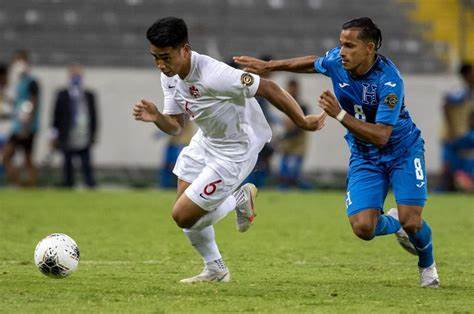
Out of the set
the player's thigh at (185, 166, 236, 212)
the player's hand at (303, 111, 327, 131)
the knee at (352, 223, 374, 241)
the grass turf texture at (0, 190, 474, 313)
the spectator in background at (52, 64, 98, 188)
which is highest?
the player's hand at (303, 111, 327, 131)

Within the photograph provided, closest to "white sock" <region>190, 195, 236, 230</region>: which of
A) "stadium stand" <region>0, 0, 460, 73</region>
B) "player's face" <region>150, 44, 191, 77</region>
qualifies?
"player's face" <region>150, 44, 191, 77</region>

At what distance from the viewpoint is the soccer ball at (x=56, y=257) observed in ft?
27.8

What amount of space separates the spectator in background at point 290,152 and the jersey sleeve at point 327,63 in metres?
13.5

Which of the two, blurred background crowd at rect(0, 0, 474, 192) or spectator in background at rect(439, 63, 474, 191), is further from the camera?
spectator in background at rect(439, 63, 474, 191)

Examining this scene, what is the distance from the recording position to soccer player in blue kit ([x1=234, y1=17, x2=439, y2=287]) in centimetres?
855

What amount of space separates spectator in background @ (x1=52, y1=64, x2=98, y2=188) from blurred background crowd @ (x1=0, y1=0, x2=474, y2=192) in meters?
0.02

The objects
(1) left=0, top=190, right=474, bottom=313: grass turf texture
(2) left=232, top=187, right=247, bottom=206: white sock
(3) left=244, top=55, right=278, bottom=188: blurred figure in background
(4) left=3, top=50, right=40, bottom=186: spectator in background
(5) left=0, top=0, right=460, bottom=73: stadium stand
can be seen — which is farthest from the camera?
(5) left=0, top=0, right=460, bottom=73: stadium stand

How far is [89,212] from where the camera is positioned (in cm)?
1647

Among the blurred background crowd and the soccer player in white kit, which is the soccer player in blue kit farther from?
the blurred background crowd

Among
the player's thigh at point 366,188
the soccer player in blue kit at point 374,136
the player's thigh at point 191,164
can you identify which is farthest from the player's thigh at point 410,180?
the player's thigh at point 191,164

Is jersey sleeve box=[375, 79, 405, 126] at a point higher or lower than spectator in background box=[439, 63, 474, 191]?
higher

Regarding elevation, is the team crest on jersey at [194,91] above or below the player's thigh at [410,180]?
above

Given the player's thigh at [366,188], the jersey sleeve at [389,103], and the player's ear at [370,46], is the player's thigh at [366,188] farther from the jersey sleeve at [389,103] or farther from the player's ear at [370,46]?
the player's ear at [370,46]

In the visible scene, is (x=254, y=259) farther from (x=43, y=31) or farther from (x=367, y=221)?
(x=43, y=31)
